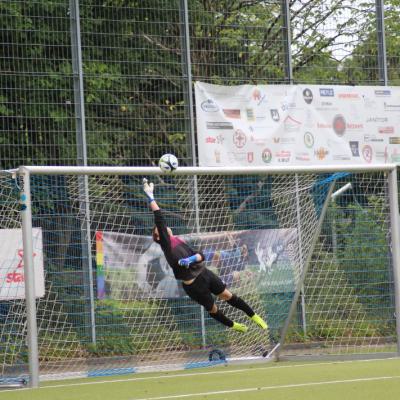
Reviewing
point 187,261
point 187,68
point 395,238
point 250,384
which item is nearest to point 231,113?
point 187,68

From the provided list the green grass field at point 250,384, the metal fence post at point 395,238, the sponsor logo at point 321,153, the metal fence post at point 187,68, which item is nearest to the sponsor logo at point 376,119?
the sponsor logo at point 321,153

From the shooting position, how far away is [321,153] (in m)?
20.3

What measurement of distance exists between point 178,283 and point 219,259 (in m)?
0.72

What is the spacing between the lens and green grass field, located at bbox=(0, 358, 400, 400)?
35.9 ft

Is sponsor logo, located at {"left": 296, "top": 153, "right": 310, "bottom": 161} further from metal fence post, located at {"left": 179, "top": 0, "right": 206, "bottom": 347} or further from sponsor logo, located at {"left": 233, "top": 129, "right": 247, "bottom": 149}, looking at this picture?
metal fence post, located at {"left": 179, "top": 0, "right": 206, "bottom": 347}

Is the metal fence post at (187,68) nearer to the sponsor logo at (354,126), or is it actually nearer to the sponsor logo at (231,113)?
the sponsor logo at (231,113)

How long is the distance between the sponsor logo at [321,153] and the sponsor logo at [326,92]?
98 centimetres

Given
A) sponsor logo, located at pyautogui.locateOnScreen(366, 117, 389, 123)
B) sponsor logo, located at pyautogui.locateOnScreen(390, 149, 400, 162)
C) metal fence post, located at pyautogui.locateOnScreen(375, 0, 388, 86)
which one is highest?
metal fence post, located at pyautogui.locateOnScreen(375, 0, 388, 86)

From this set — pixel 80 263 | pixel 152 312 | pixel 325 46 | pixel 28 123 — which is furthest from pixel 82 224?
pixel 325 46

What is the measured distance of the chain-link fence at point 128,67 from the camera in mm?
18219

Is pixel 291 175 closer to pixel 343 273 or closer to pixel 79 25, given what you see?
pixel 343 273

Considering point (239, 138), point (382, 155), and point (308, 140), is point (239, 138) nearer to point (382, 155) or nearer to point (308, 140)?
point (308, 140)

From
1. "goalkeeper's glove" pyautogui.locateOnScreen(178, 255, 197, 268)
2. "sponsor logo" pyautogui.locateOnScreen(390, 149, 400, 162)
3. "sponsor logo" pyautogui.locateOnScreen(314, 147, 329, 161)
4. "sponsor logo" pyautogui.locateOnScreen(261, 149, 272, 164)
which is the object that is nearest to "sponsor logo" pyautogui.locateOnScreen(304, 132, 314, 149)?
"sponsor logo" pyautogui.locateOnScreen(314, 147, 329, 161)

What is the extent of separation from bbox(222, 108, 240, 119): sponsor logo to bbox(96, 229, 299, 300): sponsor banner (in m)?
3.08
